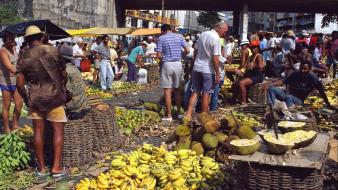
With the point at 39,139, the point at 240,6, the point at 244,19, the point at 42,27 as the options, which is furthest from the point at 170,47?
the point at 240,6

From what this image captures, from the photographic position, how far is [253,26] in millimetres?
97312

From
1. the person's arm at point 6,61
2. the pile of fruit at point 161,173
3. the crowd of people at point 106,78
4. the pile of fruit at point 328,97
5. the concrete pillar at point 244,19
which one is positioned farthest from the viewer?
the concrete pillar at point 244,19

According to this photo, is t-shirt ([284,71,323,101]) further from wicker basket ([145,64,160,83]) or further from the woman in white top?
wicker basket ([145,64,160,83])

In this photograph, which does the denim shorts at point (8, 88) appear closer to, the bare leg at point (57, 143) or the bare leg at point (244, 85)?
the bare leg at point (57, 143)

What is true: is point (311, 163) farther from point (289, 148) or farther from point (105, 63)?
point (105, 63)

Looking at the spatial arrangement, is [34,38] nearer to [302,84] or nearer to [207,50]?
[207,50]

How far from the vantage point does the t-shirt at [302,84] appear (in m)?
8.25

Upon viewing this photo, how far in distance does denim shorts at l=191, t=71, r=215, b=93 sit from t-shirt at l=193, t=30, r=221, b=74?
97mm

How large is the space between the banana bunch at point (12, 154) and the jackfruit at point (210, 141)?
262 cm

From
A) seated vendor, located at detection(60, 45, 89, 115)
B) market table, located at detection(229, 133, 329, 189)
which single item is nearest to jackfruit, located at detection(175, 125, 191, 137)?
seated vendor, located at detection(60, 45, 89, 115)

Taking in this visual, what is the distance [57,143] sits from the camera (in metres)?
5.58

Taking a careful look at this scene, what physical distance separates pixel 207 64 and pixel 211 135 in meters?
2.34

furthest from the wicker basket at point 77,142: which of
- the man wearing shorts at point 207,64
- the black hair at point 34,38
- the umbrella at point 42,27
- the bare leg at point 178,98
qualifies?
the umbrella at point 42,27

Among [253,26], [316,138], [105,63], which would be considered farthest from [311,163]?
[253,26]
